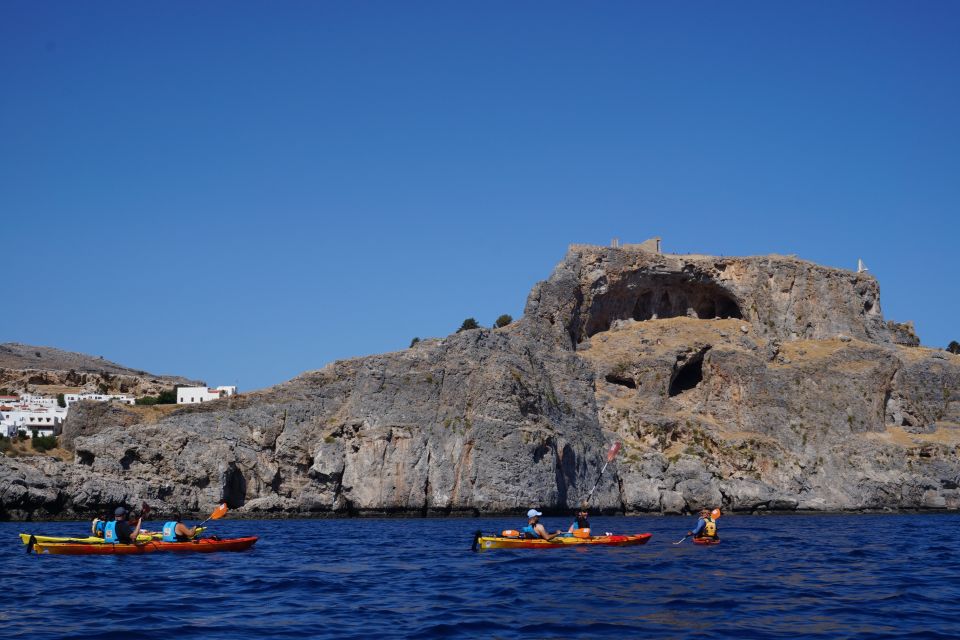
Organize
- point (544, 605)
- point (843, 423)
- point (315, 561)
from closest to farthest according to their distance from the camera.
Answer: point (544, 605) < point (315, 561) < point (843, 423)

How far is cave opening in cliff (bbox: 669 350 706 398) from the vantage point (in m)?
96.7

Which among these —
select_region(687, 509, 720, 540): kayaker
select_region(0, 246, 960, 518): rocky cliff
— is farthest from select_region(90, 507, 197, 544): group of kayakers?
select_region(0, 246, 960, 518): rocky cliff

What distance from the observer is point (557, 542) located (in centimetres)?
4331

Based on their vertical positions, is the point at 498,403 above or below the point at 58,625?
above

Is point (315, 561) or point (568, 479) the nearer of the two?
point (315, 561)

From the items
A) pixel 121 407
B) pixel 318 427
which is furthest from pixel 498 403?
pixel 121 407

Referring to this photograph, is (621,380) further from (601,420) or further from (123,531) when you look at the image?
(123,531)

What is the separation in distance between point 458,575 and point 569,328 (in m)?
63.4

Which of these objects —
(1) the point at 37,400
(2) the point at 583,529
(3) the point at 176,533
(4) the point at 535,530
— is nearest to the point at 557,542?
(4) the point at 535,530

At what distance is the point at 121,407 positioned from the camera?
81000mm

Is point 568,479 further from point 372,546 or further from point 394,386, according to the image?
point 372,546

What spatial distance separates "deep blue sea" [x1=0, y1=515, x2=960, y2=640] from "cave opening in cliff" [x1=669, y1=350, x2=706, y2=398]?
4851 cm

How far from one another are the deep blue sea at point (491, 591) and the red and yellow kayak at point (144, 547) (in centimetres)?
46

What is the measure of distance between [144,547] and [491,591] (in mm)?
17141
